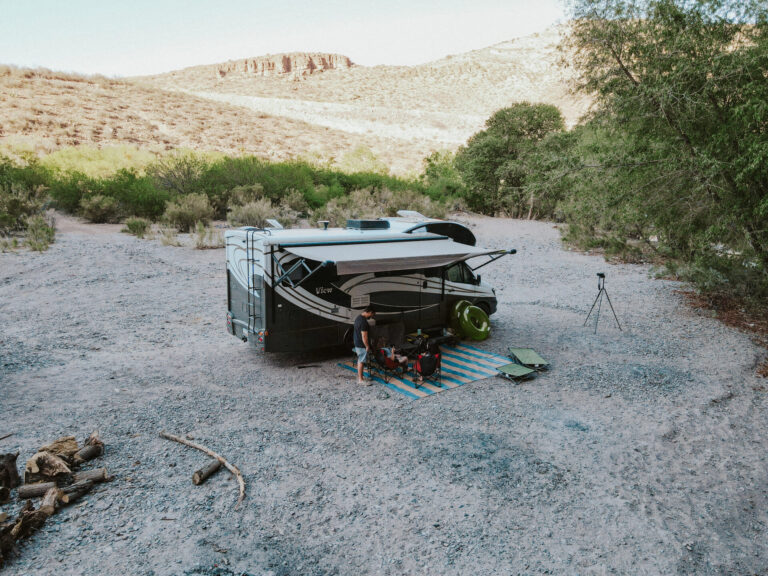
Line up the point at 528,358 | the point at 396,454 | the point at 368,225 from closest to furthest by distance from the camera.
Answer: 1. the point at 396,454
2. the point at 528,358
3. the point at 368,225

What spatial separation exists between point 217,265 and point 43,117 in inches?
1142

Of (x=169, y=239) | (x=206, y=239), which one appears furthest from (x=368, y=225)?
(x=169, y=239)

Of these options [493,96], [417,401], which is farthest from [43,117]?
[493,96]

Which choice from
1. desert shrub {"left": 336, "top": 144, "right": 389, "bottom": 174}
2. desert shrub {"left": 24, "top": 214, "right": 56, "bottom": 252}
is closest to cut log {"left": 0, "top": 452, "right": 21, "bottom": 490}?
desert shrub {"left": 24, "top": 214, "right": 56, "bottom": 252}

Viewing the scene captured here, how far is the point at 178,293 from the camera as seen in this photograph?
12.8 m

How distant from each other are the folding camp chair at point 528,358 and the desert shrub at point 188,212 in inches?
649

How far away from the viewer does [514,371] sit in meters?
7.72

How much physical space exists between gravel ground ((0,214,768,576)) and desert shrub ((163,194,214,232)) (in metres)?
11.2

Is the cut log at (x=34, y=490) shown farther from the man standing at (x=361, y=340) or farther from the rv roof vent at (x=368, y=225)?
the rv roof vent at (x=368, y=225)

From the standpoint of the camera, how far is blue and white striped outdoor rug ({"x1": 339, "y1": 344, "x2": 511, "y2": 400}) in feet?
24.0

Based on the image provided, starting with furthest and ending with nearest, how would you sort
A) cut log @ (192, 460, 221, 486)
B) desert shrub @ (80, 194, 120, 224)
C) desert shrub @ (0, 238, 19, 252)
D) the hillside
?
the hillside < desert shrub @ (80, 194, 120, 224) < desert shrub @ (0, 238, 19, 252) < cut log @ (192, 460, 221, 486)

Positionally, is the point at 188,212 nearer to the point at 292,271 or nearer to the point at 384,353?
the point at 292,271

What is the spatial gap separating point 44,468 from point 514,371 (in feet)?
19.9

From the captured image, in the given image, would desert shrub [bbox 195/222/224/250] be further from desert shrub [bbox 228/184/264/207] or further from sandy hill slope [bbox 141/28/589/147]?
sandy hill slope [bbox 141/28/589/147]
